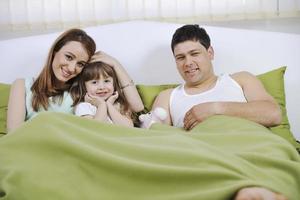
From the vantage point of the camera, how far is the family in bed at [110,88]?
1550 millimetres

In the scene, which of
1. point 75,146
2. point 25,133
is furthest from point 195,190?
point 25,133

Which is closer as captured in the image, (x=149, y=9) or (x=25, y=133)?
(x=25, y=133)

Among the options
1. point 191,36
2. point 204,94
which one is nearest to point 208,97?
point 204,94

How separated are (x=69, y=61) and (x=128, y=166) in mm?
881

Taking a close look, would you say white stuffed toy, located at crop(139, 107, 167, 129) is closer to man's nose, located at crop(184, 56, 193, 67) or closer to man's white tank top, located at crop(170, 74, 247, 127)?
man's white tank top, located at crop(170, 74, 247, 127)

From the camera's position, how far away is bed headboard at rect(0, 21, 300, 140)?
188 cm

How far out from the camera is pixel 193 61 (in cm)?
165

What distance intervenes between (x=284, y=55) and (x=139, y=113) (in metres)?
0.75

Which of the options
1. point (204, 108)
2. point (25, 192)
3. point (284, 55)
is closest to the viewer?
point (25, 192)

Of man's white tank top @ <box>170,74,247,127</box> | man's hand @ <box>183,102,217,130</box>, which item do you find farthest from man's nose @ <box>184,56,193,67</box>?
man's hand @ <box>183,102,217,130</box>

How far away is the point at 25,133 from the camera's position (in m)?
1.00

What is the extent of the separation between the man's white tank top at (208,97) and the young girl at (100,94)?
186mm

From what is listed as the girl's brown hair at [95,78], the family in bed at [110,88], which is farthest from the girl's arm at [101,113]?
the girl's brown hair at [95,78]

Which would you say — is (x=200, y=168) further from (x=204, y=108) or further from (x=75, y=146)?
(x=204, y=108)
